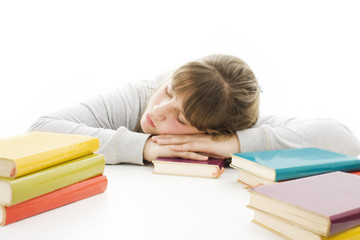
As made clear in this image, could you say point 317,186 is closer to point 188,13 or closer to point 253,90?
point 253,90

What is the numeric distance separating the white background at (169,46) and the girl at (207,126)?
77cm

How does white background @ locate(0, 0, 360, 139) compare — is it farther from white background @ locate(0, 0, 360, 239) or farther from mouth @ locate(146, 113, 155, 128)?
mouth @ locate(146, 113, 155, 128)

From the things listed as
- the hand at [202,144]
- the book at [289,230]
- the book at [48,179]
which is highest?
the book at [48,179]

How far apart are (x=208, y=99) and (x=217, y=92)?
4 centimetres

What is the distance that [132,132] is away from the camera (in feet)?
3.86

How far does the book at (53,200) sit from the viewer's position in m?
0.66

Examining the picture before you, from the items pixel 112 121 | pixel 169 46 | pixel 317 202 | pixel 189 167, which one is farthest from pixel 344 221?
pixel 169 46

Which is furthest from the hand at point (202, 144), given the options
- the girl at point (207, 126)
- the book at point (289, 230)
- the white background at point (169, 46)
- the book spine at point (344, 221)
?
the white background at point (169, 46)

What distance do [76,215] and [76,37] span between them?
145 centimetres

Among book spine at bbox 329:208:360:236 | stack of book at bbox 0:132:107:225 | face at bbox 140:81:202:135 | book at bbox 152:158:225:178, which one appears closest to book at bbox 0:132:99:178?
stack of book at bbox 0:132:107:225

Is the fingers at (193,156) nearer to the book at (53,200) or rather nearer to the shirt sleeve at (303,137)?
the shirt sleeve at (303,137)

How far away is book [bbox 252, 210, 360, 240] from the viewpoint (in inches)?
22.7

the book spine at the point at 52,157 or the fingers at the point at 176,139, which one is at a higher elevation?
the book spine at the point at 52,157

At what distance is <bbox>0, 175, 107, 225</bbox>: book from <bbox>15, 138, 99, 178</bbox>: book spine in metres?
0.06
